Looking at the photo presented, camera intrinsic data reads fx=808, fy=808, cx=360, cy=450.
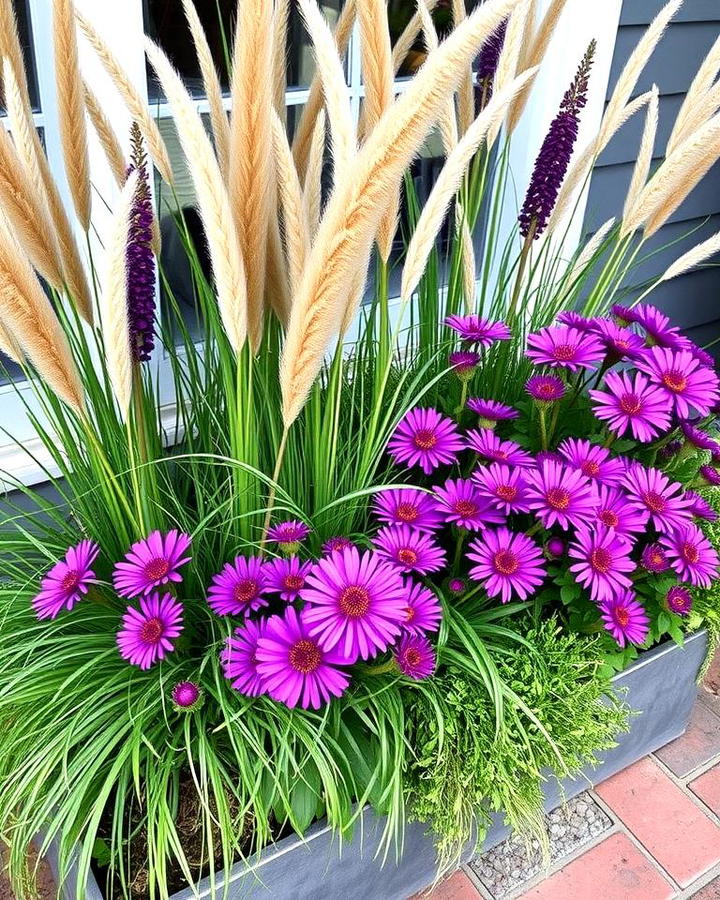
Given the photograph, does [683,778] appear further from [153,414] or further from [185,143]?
[185,143]

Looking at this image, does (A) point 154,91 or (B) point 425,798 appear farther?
(A) point 154,91

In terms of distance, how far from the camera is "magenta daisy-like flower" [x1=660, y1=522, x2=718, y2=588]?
1344 mm

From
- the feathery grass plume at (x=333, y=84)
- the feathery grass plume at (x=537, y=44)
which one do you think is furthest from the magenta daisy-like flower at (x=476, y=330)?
the feathery grass plume at (x=333, y=84)

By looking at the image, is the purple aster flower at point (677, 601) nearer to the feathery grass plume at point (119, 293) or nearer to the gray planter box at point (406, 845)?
the gray planter box at point (406, 845)

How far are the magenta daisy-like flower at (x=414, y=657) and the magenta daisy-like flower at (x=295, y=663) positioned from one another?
85 mm

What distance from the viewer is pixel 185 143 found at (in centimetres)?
85

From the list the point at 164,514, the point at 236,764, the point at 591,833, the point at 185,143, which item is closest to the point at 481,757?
the point at 236,764

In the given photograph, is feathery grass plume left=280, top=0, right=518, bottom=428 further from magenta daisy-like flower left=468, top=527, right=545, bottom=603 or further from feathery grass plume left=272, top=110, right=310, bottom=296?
magenta daisy-like flower left=468, top=527, right=545, bottom=603

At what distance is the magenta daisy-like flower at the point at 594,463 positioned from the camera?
135cm

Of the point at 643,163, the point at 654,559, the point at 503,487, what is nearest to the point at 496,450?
the point at 503,487

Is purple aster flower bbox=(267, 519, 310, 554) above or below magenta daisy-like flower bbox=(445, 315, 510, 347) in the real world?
below

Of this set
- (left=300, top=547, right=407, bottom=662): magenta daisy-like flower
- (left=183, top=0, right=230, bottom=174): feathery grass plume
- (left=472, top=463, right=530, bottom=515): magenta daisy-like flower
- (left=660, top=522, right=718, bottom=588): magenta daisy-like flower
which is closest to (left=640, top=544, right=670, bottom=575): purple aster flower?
(left=660, top=522, right=718, bottom=588): magenta daisy-like flower

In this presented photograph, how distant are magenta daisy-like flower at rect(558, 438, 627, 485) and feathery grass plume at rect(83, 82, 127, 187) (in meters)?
0.84

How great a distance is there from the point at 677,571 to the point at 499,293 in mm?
690
